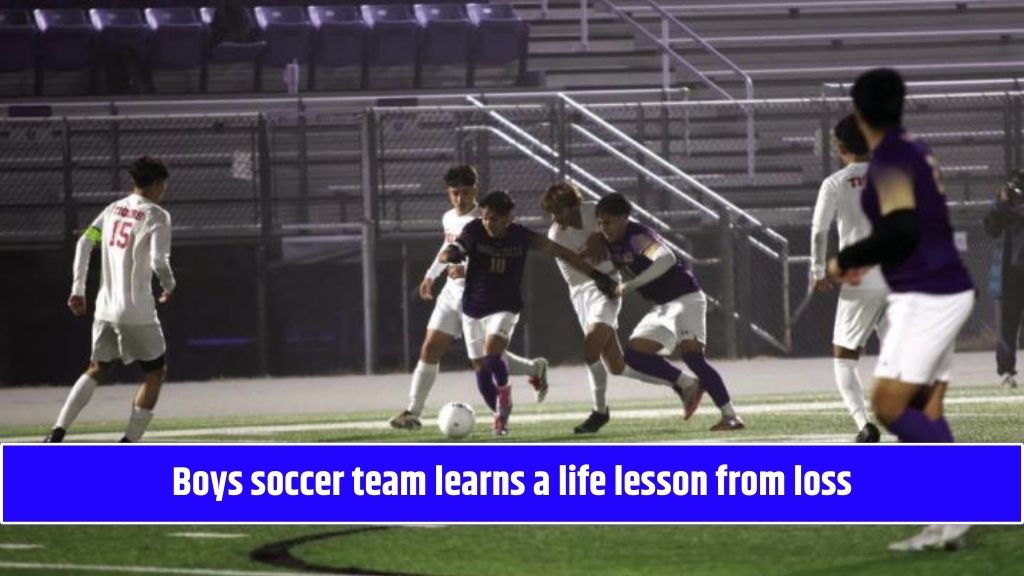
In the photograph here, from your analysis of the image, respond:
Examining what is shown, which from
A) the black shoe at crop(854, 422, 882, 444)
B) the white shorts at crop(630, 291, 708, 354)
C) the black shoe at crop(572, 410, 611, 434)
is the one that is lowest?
the black shoe at crop(572, 410, 611, 434)

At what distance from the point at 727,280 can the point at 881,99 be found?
16.2m

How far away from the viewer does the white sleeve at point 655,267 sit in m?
15.1

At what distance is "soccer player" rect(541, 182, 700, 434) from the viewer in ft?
50.7

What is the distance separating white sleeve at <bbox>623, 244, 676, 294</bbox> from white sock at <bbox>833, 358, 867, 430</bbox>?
195 centimetres

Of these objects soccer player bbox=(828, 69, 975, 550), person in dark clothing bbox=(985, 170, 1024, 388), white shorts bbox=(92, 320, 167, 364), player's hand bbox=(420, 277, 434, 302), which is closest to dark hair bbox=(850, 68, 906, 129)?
soccer player bbox=(828, 69, 975, 550)

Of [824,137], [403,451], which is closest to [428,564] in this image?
[403,451]

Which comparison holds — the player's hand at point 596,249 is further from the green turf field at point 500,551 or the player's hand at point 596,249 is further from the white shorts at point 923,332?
the white shorts at point 923,332

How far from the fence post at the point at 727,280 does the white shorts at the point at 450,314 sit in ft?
29.9

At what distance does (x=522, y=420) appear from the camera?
1698 cm

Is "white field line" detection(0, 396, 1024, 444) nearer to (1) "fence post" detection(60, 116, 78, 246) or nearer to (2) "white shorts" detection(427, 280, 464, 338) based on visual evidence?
(2) "white shorts" detection(427, 280, 464, 338)

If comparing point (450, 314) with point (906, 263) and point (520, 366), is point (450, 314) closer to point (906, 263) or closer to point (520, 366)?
point (520, 366)

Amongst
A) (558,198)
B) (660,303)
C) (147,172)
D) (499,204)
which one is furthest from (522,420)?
(147,172)

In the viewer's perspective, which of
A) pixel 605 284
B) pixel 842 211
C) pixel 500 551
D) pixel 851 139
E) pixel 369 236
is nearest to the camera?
pixel 500 551

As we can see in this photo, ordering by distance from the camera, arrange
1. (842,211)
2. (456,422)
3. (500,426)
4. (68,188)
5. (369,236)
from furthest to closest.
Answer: (369,236) < (68,188) < (500,426) < (456,422) < (842,211)
